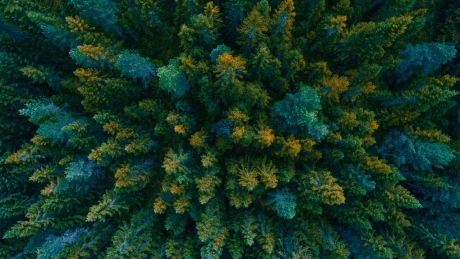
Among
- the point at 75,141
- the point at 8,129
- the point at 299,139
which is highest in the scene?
the point at 8,129

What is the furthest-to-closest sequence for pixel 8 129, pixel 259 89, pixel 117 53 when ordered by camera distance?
pixel 8 129 < pixel 117 53 < pixel 259 89

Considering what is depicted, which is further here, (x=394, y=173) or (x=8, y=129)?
(x=8, y=129)

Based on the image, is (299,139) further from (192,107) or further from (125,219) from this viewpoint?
(125,219)

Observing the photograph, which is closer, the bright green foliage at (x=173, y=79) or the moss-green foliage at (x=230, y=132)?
the bright green foliage at (x=173, y=79)

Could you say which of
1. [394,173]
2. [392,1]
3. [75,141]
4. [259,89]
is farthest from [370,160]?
[75,141]

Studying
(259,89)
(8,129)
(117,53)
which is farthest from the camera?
(8,129)

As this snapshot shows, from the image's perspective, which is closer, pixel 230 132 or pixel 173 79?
pixel 173 79

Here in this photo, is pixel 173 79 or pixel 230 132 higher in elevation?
pixel 173 79

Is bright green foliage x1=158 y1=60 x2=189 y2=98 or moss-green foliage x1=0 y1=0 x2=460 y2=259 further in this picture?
moss-green foliage x1=0 y1=0 x2=460 y2=259
